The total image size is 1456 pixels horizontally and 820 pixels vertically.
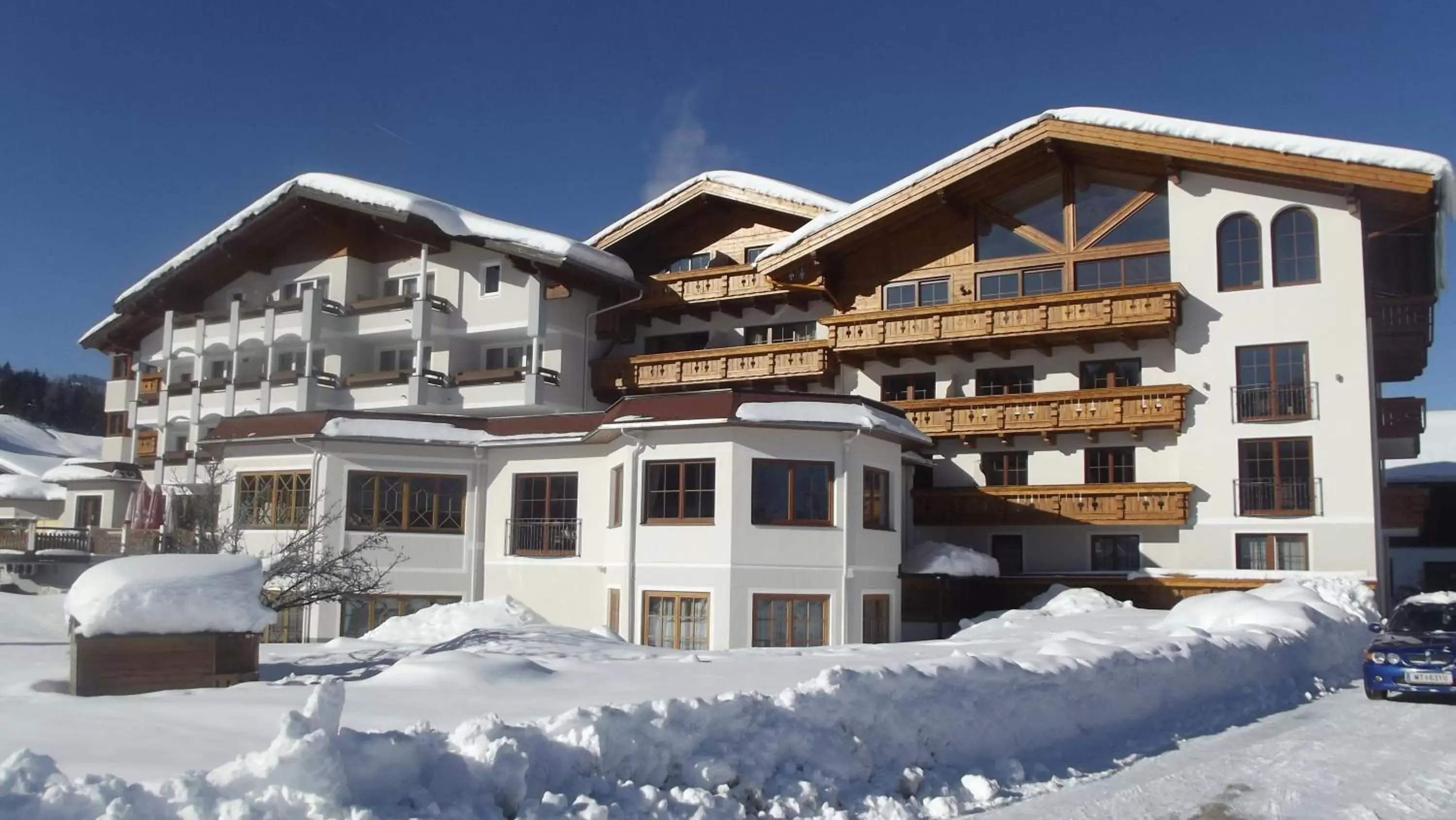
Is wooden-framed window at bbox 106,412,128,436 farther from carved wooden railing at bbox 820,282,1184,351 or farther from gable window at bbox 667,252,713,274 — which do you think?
carved wooden railing at bbox 820,282,1184,351

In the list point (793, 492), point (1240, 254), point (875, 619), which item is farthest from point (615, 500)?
point (1240, 254)

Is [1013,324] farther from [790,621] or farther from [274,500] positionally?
[274,500]

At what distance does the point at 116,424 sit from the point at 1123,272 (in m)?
40.4

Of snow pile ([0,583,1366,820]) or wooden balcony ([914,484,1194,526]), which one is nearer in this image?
snow pile ([0,583,1366,820])

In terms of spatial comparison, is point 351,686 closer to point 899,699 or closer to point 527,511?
point 899,699

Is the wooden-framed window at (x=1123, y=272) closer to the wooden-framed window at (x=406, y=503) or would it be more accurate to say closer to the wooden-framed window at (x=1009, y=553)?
the wooden-framed window at (x=1009, y=553)

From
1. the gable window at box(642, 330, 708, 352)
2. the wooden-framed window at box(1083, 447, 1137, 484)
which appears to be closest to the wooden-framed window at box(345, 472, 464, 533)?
the gable window at box(642, 330, 708, 352)

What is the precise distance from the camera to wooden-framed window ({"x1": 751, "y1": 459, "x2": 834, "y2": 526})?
988 inches

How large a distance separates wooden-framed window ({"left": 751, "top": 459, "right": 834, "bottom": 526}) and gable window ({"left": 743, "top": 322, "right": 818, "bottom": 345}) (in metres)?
11.5

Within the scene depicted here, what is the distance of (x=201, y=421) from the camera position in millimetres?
42969

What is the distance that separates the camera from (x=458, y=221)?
1455 inches

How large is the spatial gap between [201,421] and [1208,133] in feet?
112

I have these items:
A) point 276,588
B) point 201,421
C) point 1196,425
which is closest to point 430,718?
point 276,588

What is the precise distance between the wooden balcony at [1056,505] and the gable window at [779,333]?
7.05 metres
